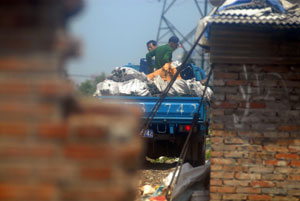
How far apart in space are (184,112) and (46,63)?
701 cm

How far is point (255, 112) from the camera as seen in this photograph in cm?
567

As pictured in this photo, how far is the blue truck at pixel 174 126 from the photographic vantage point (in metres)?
8.91

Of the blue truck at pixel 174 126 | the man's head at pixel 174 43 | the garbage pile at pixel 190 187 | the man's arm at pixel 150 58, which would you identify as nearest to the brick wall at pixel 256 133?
the garbage pile at pixel 190 187

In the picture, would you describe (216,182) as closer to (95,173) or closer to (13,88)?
(95,173)

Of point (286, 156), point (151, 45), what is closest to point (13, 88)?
point (286, 156)

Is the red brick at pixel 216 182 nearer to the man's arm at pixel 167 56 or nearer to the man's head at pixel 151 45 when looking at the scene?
the man's arm at pixel 167 56

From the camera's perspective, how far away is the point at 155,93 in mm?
9125

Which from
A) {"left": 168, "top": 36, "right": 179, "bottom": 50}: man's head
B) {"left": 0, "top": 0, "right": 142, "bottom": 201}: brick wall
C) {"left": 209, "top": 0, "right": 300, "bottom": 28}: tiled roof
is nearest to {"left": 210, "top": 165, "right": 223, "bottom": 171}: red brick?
{"left": 209, "top": 0, "right": 300, "bottom": 28}: tiled roof

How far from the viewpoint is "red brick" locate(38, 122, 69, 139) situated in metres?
2.02

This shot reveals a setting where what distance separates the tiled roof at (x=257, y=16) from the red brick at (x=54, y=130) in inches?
145

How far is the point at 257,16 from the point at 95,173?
13.6ft

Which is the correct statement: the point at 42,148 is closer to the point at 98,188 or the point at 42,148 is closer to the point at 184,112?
the point at 98,188

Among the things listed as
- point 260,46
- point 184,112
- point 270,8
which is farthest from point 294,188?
point 184,112

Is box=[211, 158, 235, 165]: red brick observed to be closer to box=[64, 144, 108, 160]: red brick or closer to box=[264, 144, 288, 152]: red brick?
box=[264, 144, 288, 152]: red brick
